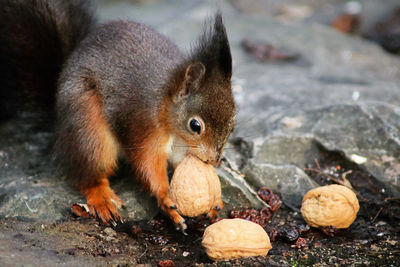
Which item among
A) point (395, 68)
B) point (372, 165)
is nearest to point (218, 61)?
point (372, 165)

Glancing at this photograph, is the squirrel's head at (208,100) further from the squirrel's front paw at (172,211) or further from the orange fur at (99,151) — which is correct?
the orange fur at (99,151)

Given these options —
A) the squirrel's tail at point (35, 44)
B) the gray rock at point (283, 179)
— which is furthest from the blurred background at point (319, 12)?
the gray rock at point (283, 179)

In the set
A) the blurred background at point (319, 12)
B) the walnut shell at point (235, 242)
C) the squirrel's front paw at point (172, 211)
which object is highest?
the blurred background at point (319, 12)

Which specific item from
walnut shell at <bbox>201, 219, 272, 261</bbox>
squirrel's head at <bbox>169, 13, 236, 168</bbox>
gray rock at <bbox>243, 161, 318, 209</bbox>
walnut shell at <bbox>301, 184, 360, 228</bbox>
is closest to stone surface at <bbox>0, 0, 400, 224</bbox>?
gray rock at <bbox>243, 161, 318, 209</bbox>

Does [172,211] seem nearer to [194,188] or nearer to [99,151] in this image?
[194,188]

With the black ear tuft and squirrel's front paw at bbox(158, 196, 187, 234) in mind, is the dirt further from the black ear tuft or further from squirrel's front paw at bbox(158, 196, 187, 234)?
the black ear tuft

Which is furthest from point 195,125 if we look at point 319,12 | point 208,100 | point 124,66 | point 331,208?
point 319,12

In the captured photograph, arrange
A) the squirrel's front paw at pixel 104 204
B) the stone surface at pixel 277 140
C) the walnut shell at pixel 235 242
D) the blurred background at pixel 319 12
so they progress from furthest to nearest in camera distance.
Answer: the blurred background at pixel 319 12, the stone surface at pixel 277 140, the squirrel's front paw at pixel 104 204, the walnut shell at pixel 235 242

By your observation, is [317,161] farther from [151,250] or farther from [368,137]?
[151,250]
